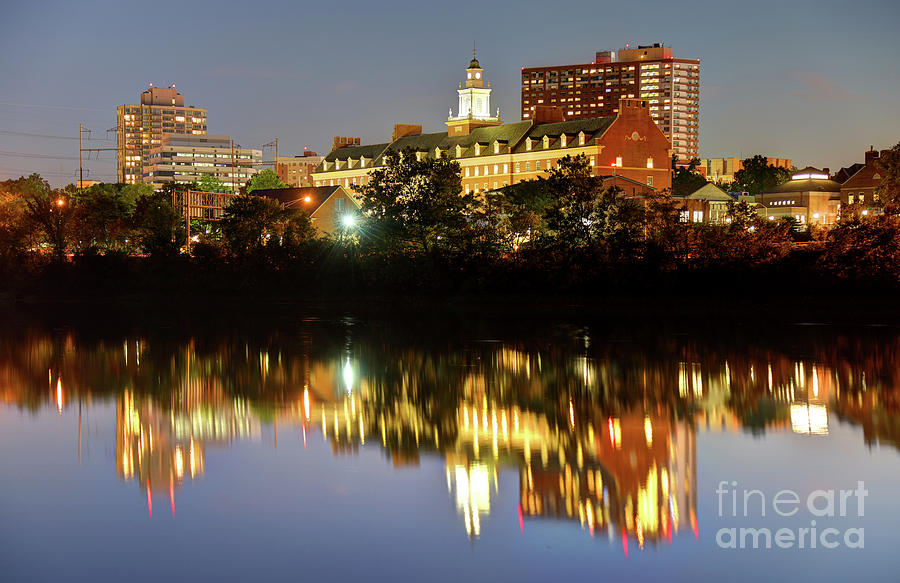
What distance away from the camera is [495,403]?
81.3 ft

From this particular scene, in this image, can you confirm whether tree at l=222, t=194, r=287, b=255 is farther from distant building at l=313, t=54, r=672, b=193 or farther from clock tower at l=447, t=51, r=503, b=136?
clock tower at l=447, t=51, r=503, b=136

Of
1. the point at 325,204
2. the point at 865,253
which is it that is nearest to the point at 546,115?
the point at 325,204

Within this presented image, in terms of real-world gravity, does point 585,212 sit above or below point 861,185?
below

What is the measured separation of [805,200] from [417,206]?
115 m

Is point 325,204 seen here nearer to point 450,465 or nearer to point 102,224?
point 102,224

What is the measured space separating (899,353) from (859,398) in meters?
9.98

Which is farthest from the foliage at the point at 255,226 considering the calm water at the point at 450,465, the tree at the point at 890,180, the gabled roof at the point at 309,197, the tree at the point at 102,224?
the tree at the point at 890,180

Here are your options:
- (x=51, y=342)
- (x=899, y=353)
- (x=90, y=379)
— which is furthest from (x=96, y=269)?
(x=899, y=353)

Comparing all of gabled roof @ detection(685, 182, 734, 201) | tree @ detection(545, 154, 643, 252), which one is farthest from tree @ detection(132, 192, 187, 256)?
gabled roof @ detection(685, 182, 734, 201)

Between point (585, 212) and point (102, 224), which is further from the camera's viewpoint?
point (102, 224)

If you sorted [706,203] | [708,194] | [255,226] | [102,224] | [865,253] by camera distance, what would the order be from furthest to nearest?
[708,194] < [706,203] < [102,224] < [255,226] < [865,253]

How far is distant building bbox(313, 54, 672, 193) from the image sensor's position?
14262 cm

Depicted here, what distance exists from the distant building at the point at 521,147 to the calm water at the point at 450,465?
88.3 meters

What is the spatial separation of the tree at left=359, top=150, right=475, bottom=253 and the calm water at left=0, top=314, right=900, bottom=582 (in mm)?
26387
